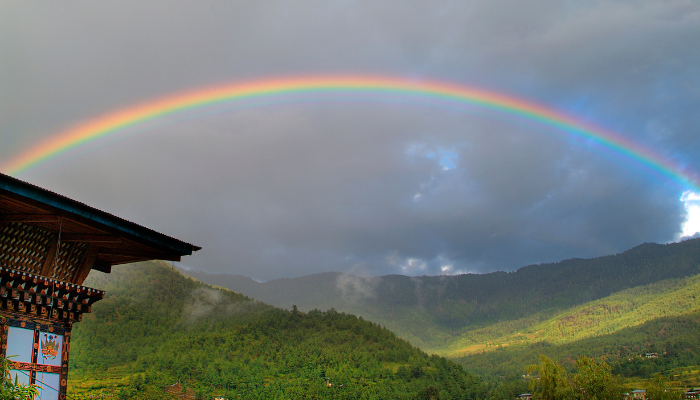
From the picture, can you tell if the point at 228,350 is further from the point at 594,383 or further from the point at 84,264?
the point at 84,264

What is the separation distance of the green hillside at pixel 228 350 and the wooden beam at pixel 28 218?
73.7 m

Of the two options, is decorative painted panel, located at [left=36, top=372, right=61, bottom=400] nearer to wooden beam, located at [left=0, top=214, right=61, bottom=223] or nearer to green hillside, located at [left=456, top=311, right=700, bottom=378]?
wooden beam, located at [left=0, top=214, right=61, bottom=223]

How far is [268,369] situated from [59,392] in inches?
4295

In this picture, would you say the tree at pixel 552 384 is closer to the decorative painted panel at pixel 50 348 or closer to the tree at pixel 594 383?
the tree at pixel 594 383

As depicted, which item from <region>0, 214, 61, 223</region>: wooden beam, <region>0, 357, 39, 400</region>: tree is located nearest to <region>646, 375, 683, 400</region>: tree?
<region>0, 214, 61, 223</region>: wooden beam

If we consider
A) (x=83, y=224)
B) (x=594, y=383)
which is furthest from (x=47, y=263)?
(x=594, y=383)

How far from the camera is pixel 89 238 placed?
12047 mm

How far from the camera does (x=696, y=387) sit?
98.6 metres

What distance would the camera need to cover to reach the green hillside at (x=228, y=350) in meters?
99.5

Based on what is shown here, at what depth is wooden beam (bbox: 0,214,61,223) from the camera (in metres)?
10.6

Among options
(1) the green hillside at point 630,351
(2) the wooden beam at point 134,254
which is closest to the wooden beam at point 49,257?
(2) the wooden beam at point 134,254

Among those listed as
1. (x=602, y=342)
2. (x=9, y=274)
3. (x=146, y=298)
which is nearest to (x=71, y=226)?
(x=9, y=274)

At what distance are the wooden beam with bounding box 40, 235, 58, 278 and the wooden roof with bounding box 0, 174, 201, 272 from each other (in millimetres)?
200

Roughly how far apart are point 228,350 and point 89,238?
388 feet
